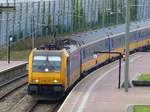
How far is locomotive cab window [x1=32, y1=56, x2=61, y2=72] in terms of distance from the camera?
31422mm

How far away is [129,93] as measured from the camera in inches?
1283

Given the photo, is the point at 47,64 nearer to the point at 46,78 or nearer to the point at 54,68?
the point at 54,68

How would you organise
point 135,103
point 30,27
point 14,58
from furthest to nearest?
1. point 30,27
2. point 14,58
3. point 135,103

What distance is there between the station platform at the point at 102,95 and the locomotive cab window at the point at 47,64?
1.61 meters

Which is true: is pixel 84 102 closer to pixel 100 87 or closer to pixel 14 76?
pixel 100 87

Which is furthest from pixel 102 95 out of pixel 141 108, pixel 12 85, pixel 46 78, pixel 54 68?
pixel 12 85

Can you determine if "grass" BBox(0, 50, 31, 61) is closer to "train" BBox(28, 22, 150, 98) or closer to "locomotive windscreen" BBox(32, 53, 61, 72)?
"train" BBox(28, 22, 150, 98)

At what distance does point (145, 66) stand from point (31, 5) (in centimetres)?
2139

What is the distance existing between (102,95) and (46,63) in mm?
3283

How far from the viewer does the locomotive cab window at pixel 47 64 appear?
3142cm

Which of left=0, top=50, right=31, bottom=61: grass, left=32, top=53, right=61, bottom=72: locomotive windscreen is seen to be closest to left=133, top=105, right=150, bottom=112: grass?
left=32, top=53, right=61, bottom=72: locomotive windscreen

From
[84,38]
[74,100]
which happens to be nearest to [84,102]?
[74,100]

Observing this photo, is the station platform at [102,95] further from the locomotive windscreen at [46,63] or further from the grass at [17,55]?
the grass at [17,55]

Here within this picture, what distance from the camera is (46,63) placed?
103 ft
